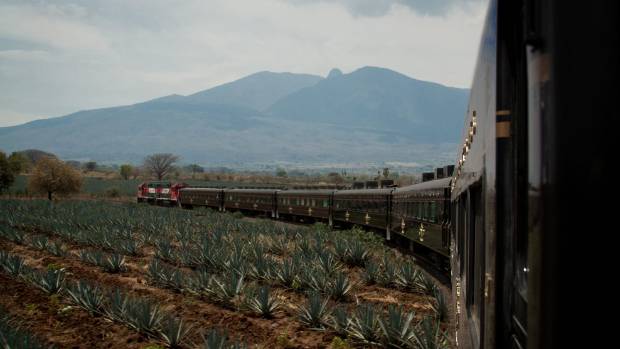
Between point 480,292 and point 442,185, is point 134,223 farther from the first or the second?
point 480,292

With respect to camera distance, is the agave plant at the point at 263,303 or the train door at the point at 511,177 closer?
the train door at the point at 511,177

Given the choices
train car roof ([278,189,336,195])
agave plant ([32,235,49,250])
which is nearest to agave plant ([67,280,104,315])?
agave plant ([32,235,49,250])

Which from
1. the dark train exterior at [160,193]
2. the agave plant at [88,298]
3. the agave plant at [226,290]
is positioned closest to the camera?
the agave plant at [88,298]

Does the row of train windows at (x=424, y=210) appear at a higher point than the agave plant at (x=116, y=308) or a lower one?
higher

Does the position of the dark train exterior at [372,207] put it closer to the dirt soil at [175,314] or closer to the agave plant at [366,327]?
the dirt soil at [175,314]

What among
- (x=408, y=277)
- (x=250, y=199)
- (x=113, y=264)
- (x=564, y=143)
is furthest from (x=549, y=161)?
(x=250, y=199)

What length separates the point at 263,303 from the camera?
10914 mm

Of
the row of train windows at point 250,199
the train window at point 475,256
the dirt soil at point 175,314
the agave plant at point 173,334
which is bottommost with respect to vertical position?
the dirt soil at point 175,314

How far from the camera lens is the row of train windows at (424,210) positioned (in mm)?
14844

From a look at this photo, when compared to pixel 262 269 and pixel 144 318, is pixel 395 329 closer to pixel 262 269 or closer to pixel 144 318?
pixel 144 318

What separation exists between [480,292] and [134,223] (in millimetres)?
24568

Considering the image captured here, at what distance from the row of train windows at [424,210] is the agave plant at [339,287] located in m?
3.26

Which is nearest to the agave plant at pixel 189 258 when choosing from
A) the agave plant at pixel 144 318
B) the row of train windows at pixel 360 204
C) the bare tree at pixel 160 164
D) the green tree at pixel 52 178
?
the agave plant at pixel 144 318

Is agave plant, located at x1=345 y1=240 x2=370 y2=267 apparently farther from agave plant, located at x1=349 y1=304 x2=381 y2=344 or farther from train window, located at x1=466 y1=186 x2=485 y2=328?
train window, located at x1=466 y1=186 x2=485 y2=328
